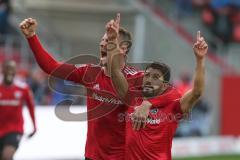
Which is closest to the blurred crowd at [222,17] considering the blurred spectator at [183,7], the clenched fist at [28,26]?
the blurred spectator at [183,7]

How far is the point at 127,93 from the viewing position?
801 centimetres

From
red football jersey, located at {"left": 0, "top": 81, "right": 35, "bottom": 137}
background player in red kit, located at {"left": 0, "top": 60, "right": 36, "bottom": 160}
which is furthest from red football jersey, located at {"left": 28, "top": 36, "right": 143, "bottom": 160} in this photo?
red football jersey, located at {"left": 0, "top": 81, "right": 35, "bottom": 137}

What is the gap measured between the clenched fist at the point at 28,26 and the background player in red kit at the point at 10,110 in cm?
462

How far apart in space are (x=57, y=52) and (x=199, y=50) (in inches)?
617

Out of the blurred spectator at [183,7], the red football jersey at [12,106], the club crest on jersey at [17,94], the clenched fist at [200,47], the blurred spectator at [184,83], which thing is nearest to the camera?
the clenched fist at [200,47]

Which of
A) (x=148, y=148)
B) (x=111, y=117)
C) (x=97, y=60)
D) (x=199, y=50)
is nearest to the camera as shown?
(x=199, y=50)

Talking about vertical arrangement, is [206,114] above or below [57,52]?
below

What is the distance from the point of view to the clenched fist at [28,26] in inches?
314

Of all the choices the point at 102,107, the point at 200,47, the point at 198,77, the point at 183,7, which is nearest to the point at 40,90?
the point at 183,7

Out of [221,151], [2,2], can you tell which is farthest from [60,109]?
[221,151]

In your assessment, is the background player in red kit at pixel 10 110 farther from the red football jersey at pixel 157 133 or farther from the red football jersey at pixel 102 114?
the red football jersey at pixel 157 133

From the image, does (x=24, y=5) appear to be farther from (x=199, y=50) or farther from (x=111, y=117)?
(x=199, y=50)

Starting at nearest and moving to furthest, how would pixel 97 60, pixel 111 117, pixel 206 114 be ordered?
pixel 111 117 → pixel 97 60 → pixel 206 114

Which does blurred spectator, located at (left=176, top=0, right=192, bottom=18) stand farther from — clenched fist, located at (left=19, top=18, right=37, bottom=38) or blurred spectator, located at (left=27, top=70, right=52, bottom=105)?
clenched fist, located at (left=19, top=18, right=37, bottom=38)
